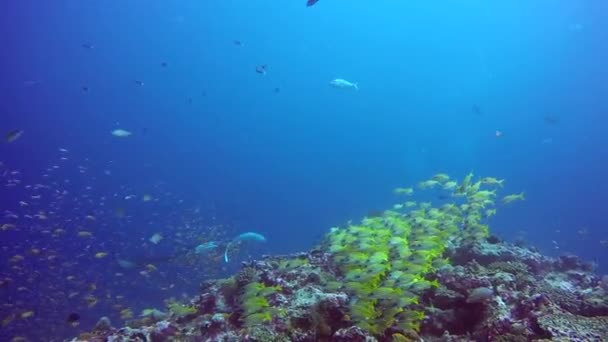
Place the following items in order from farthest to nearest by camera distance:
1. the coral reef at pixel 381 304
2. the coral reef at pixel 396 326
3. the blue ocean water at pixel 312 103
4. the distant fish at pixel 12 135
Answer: the blue ocean water at pixel 312 103, the distant fish at pixel 12 135, the coral reef at pixel 381 304, the coral reef at pixel 396 326

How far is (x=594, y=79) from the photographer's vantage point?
10100cm

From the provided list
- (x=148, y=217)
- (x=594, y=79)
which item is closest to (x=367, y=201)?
(x=148, y=217)

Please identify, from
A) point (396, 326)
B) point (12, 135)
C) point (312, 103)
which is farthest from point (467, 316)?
point (312, 103)

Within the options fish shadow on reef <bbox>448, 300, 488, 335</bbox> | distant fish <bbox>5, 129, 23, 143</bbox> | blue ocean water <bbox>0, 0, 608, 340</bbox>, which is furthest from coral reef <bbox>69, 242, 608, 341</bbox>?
blue ocean water <bbox>0, 0, 608, 340</bbox>

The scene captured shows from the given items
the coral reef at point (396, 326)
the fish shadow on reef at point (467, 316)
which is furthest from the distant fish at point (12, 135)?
the fish shadow on reef at point (467, 316)

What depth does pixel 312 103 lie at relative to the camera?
4601 inches

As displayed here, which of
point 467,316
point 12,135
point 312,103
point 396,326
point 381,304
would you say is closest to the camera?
point 396,326

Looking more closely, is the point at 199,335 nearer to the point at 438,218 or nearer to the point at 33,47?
the point at 438,218

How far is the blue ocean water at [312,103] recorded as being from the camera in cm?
6788

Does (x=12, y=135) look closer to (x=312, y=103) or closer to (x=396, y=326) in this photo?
(x=396, y=326)

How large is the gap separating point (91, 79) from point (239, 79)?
1367 inches

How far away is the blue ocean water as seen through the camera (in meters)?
67.9

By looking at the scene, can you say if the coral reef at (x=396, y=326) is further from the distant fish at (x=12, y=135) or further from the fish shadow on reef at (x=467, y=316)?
the distant fish at (x=12, y=135)

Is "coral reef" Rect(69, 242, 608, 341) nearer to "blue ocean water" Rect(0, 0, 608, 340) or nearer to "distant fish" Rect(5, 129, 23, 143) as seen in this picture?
"distant fish" Rect(5, 129, 23, 143)
